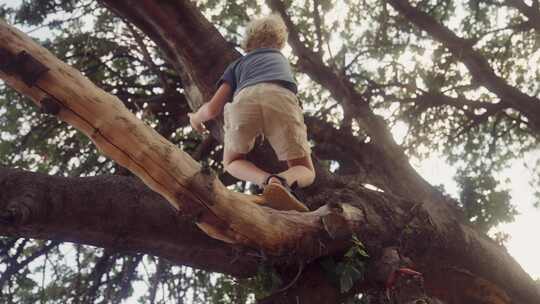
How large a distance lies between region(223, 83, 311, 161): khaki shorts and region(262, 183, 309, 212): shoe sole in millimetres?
487

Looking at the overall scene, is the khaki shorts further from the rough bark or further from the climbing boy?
the rough bark

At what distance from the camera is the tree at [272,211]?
2119 millimetres

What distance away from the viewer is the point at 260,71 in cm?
326

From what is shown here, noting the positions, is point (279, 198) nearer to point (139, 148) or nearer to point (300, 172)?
point (300, 172)

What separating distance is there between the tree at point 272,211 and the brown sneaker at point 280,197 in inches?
4.9

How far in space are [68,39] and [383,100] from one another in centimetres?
477

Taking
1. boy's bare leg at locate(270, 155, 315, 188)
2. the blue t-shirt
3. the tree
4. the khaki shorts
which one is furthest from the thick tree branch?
the blue t-shirt

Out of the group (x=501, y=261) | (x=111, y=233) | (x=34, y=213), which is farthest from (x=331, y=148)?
(x=34, y=213)

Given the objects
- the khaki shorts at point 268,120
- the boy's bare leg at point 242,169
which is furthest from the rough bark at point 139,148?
the khaki shorts at point 268,120

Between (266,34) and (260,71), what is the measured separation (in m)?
0.50

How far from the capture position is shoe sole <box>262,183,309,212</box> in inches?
105

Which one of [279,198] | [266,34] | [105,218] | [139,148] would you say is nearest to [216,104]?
[266,34]

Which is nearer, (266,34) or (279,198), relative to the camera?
(279,198)

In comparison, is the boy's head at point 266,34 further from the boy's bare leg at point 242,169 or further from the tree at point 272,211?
the boy's bare leg at point 242,169
